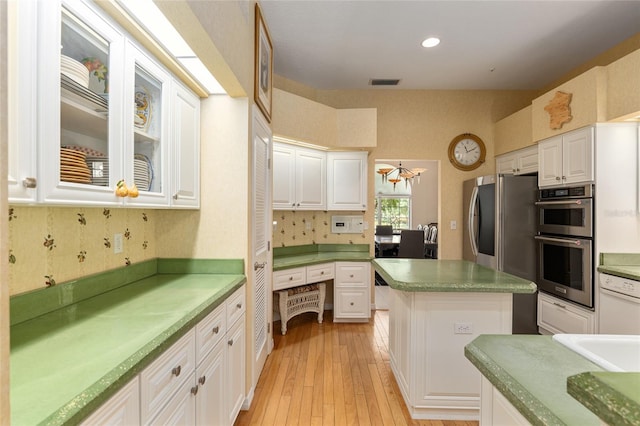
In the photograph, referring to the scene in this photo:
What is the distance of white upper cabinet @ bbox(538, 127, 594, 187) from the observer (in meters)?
2.66

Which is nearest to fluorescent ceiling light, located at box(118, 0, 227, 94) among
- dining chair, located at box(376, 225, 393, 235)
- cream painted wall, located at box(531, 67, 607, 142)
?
cream painted wall, located at box(531, 67, 607, 142)

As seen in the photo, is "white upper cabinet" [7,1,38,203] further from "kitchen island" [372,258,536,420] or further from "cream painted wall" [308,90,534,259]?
"cream painted wall" [308,90,534,259]

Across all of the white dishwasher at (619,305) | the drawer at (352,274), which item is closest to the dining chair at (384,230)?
the drawer at (352,274)

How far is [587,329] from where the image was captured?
104 inches

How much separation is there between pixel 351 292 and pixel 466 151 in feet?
8.32

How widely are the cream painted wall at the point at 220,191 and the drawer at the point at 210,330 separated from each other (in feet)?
1.68

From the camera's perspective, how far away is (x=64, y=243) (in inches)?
53.3

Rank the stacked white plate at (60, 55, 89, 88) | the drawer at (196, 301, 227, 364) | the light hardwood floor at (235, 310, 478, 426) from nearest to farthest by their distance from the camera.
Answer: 1. the stacked white plate at (60, 55, 89, 88)
2. the drawer at (196, 301, 227, 364)
3. the light hardwood floor at (235, 310, 478, 426)

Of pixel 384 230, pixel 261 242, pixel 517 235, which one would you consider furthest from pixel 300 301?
pixel 384 230

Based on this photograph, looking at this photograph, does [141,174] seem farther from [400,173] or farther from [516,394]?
[400,173]

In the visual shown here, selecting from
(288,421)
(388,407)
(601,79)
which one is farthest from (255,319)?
(601,79)

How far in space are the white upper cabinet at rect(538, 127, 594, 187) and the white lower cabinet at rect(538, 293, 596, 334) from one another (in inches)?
45.3

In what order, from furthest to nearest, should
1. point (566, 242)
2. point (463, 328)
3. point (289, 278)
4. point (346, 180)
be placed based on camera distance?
point (346, 180) → point (289, 278) → point (566, 242) → point (463, 328)

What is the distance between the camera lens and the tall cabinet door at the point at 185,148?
177 cm
